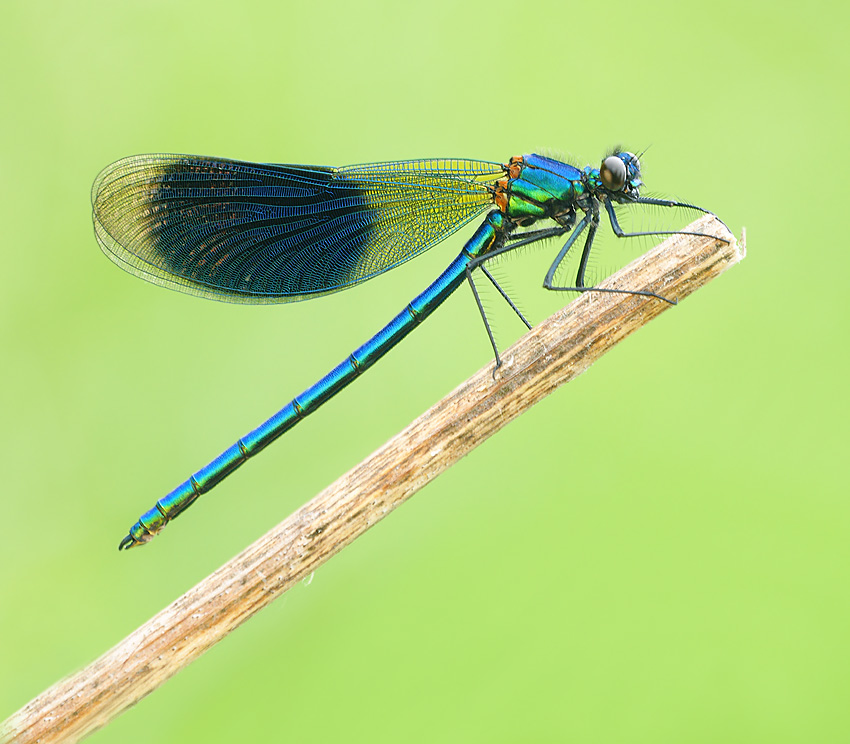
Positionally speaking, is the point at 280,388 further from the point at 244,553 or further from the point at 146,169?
the point at 244,553

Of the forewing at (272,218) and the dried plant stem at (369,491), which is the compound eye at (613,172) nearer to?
the forewing at (272,218)

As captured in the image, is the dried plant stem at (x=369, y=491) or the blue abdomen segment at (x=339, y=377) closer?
the dried plant stem at (x=369, y=491)

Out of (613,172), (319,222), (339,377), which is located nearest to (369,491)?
(339,377)

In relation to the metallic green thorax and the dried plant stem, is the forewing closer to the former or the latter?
the metallic green thorax

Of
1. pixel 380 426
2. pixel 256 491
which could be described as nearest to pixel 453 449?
pixel 380 426

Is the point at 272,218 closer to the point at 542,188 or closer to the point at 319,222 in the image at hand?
the point at 319,222

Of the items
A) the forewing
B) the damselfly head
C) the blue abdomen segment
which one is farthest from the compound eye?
the blue abdomen segment

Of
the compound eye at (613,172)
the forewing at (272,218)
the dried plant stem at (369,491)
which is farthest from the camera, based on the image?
the forewing at (272,218)

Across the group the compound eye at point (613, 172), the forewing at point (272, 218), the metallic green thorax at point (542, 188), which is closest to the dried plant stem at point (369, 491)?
the compound eye at point (613, 172)
